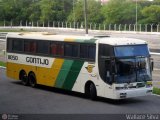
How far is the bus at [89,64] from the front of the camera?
62.5ft

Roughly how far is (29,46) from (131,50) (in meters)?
7.17

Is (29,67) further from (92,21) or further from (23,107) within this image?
(92,21)

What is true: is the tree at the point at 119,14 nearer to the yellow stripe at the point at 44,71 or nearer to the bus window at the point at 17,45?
the bus window at the point at 17,45

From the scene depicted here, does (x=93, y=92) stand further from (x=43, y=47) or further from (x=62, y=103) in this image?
(x=43, y=47)

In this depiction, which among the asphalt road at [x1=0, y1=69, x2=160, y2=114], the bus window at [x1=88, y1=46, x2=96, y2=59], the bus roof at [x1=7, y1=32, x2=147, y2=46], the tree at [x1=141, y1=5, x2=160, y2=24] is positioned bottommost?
the asphalt road at [x1=0, y1=69, x2=160, y2=114]

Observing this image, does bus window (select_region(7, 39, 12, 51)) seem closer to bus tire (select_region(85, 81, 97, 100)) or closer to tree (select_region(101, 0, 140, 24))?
bus tire (select_region(85, 81, 97, 100))

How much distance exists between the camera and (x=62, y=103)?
63.1 feet

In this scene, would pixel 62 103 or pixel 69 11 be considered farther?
pixel 69 11

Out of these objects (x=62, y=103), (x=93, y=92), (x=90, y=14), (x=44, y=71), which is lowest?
(x=62, y=103)

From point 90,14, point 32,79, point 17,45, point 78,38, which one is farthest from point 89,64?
point 90,14

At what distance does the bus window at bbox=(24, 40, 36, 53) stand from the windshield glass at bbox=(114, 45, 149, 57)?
651 cm

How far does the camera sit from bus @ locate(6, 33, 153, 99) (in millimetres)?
19062

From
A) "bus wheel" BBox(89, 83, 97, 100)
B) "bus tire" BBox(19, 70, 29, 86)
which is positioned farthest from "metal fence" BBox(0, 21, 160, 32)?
"bus wheel" BBox(89, 83, 97, 100)

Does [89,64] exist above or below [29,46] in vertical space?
below
